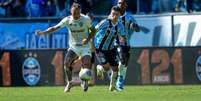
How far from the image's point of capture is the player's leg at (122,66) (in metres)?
20.8

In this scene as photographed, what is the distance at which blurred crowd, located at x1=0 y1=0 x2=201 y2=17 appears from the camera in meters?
28.4

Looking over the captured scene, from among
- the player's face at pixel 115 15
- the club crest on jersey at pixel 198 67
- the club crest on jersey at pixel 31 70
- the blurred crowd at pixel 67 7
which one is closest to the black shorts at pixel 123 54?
the player's face at pixel 115 15

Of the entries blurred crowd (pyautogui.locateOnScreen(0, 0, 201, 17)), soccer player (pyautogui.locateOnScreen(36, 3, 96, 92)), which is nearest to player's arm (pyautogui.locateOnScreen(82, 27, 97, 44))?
soccer player (pyautogui.locateOnScreen(36, 3, 96, 92))

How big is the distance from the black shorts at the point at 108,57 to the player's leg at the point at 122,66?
6.9 inches

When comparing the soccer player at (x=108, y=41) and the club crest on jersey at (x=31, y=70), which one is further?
the club crest on jersey at (x=31, y=70)

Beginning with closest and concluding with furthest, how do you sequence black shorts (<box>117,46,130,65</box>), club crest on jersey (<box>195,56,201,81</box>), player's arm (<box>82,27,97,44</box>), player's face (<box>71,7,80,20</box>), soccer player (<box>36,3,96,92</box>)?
player's arm (<box>82,27,97,44</box>) < player's face (<box>71,7,80,20</box>) < soccer player (<box>36,3,96,92</box>) < black shorts (<box>117,46,130,65</box>) < club crest on jersey (<box>195,56,201,81</box>)

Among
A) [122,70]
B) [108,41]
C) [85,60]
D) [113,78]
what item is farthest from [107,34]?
[85,60]

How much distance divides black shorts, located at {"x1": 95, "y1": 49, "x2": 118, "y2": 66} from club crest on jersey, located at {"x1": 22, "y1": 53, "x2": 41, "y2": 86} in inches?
188

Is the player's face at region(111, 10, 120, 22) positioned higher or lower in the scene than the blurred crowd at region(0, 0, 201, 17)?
lower

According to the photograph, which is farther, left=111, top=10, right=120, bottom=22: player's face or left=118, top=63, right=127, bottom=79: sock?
left=118, top=63, right=127, bottom=79: sock

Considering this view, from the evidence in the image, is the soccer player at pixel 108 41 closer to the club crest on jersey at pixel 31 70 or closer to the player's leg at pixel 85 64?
the player's leg at pixel 85 64

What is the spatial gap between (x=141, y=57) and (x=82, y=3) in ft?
11.6

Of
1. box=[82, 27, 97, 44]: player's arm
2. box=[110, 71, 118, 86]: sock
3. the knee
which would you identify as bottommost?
box=[110, 71, 118, 86]: sock

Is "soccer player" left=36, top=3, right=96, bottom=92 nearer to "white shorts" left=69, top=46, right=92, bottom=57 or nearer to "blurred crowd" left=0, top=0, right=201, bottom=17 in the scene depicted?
"white shorts" left=69, top=46, right=92, bottom=57
